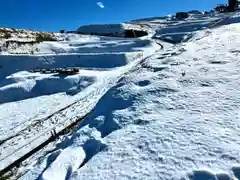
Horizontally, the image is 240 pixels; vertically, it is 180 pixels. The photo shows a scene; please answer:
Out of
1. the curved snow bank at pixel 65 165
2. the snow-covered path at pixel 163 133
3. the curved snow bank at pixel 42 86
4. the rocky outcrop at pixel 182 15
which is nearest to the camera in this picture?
the snow-covered path at pixel 163 133

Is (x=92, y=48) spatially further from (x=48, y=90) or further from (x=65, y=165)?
(x=65, y=165)

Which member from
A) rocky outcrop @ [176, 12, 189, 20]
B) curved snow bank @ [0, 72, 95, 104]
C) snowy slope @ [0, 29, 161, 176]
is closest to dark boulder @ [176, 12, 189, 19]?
rocky outcrop @ [176, 12, 189, 20]

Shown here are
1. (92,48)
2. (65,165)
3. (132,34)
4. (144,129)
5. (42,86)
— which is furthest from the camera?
(132,34)

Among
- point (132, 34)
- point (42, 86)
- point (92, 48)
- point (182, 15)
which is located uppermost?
point (182, 15)

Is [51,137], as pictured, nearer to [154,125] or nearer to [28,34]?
[154,125]

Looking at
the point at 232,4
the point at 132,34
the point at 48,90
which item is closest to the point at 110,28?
the point at 132,34

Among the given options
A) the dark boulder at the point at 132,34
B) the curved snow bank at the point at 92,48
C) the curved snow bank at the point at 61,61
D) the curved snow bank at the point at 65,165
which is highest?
the dark boulder at the point at 132,34

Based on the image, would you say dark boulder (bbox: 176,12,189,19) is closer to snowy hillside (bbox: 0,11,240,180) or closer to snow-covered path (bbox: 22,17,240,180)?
snowy hillside (bbox: 0,11,240,180)

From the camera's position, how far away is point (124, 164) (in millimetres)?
6289

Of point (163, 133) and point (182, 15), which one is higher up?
point (182, 15)

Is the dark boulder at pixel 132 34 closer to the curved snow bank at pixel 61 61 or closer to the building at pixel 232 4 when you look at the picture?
the curved snow bank at pixel 61 61

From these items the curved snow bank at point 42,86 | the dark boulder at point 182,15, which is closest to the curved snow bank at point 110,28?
the dark boulder at point 182,15

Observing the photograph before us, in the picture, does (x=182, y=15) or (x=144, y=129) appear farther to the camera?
(x=182, y=15)

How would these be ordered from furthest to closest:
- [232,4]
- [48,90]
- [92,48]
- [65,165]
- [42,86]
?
1. [232,4]
2. [92,48]
3. [42,86]
4. [48,90]
5. [65,165]
